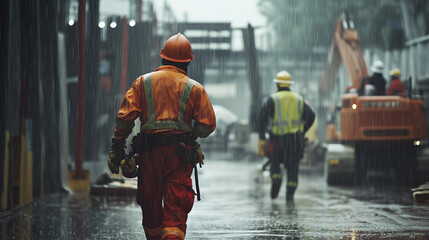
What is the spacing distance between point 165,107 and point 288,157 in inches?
224

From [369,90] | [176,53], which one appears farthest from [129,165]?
[369,90]

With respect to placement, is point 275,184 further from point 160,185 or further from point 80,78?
point 160,185

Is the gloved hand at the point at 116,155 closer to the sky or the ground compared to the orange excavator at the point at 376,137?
closer to the sky

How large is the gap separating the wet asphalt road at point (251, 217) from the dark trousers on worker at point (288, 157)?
296mm

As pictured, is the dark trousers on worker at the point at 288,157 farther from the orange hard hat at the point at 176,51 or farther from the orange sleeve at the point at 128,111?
the orange sleeve at the point at 128,111

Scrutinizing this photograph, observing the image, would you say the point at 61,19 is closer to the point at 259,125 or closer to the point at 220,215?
the point at 259,125

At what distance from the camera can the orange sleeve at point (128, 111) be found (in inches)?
244

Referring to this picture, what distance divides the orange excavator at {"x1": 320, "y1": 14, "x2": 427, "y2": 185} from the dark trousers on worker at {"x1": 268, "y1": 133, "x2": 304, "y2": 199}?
337 cm

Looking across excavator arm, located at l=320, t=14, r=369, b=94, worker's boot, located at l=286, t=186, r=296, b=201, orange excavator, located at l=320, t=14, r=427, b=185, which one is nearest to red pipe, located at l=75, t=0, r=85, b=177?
worker's boot, located at l=286, t=186, r=296, b=201

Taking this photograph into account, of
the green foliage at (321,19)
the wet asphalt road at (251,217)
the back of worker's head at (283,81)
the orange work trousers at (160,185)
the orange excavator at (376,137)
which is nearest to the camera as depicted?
the orange work trousers at (160,185)

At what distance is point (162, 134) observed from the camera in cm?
620

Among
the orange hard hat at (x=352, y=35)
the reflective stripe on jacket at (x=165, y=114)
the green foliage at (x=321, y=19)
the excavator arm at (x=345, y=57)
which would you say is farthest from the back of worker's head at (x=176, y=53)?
the green foliage at (x=321, y=19)

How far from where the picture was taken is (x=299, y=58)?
44812 millimetres

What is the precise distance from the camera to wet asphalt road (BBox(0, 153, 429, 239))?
26.0 ft
